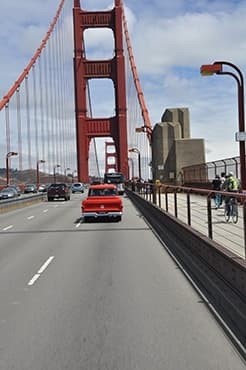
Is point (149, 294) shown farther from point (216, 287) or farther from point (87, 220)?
point (87, 220)

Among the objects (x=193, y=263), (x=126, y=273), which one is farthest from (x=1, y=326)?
(x=193, y=263)

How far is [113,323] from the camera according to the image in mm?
6957

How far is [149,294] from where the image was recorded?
8766 millimetres

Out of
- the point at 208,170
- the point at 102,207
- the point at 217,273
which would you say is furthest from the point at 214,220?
the point at 208,170

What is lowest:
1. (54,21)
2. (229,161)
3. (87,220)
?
(87,220)

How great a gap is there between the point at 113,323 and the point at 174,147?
172 ft

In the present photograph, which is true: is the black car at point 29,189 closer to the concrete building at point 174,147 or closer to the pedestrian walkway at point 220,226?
the concrete building at point 174,147

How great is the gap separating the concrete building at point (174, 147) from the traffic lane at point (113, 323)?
4535cm

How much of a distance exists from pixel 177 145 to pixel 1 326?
51996 mm

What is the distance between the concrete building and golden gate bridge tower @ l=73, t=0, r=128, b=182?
2581cm

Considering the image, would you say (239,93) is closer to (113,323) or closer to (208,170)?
(113,323)

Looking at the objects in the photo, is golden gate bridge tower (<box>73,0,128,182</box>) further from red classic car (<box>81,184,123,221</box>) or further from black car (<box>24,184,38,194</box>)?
red classic car (<box>81,184,123,221</box>)

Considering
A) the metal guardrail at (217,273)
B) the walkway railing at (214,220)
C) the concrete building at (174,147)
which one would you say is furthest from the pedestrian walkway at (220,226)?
the concrete building at (174,147)

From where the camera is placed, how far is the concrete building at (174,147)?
58.2 metres
